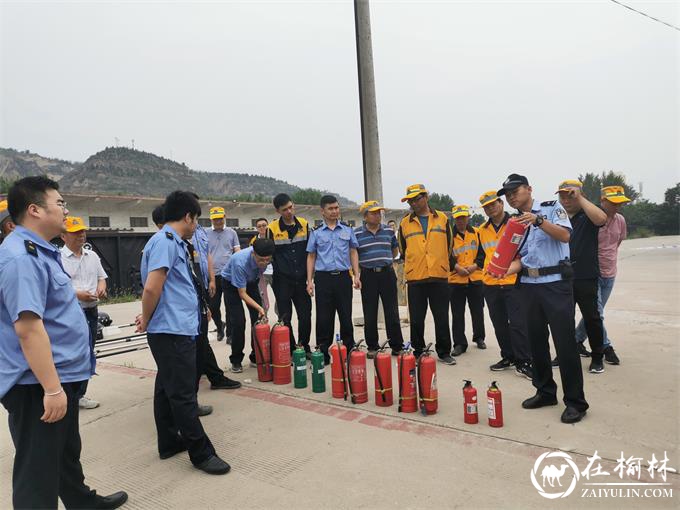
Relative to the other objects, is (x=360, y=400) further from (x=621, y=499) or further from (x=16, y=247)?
(x=16, y=247)

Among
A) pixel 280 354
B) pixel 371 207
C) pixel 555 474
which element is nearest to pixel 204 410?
pixel 280 354

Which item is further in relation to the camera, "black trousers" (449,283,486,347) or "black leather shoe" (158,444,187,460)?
"black trousers" (449,283,486,347)

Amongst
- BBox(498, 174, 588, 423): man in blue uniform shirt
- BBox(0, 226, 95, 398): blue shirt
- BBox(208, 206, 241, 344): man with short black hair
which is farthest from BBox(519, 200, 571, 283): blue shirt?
BBox(208, 206, 241, 344): man with short black hair

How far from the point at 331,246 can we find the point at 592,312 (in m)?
2.89

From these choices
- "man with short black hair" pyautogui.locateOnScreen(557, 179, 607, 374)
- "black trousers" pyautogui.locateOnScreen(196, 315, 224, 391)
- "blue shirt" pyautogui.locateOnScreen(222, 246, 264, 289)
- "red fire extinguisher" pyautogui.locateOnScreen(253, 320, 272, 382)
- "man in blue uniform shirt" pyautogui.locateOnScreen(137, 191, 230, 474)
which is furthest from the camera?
"blue shirt" pyautogui.locateOnScreen(222, 246, 264, 289)

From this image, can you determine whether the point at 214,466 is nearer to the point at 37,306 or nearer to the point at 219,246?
the point at 37,306

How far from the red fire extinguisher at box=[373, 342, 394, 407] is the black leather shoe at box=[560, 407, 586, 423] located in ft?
4.47

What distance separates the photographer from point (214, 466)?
284 centimetres

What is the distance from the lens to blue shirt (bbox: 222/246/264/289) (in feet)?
15.9

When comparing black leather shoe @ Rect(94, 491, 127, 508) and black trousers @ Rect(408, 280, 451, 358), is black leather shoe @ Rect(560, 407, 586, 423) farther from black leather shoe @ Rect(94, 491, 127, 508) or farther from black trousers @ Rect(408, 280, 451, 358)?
black leather shoe @ Rect(94, 491, 127, 508)

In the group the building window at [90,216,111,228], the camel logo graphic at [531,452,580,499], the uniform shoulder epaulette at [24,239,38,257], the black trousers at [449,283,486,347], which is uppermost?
the building window at [90,216,111,228]

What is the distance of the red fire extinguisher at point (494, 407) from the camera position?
10.5 ft

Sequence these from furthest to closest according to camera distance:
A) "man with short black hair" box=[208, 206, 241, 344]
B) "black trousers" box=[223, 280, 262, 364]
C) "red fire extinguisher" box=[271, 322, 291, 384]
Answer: "man with short black hair" box=[208, 206, 241, 344] < "black trousers" box=[223, 280, 262, 364] < "red fire extinguisher" box=[271, 322, 291, 384]

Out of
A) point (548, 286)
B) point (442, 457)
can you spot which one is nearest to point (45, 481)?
point (442, 457)
